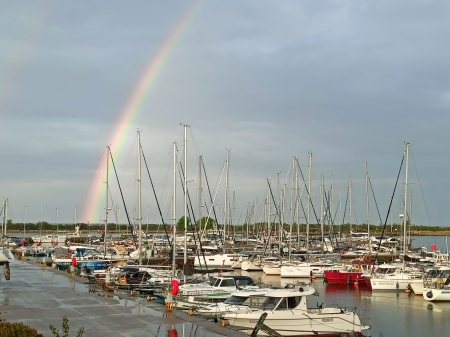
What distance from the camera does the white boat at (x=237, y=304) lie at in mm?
29141

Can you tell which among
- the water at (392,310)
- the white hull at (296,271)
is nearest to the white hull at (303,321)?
the water at (392,310)

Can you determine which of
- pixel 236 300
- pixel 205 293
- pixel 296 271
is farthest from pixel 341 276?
pixel 236 300

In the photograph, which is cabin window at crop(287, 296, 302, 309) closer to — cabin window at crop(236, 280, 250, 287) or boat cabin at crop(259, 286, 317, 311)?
boat cabin at crop(259, 286, 317, 311)

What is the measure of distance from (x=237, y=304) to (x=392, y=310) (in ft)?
59.5

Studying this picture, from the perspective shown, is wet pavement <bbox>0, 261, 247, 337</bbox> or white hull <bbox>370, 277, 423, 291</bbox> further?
white hull <bbox>370, 277, 423, 291</bbox>

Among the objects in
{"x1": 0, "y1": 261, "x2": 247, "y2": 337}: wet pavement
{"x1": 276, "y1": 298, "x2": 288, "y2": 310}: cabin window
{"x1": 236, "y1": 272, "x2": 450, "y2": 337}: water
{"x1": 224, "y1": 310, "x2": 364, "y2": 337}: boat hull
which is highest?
{"x1": 276, "y1": 298, "x2": 288, "y2": 310}: cabin window

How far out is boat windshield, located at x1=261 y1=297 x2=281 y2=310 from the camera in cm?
2866

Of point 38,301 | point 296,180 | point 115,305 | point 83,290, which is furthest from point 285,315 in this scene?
point 296,180

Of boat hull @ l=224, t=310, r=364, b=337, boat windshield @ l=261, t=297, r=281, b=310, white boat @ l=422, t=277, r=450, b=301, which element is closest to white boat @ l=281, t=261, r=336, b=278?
white boat @ l=422, t=277, r=450, b=301

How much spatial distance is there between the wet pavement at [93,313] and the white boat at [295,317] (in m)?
2.77

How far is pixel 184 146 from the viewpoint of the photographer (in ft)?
165

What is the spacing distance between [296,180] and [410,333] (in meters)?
44.9

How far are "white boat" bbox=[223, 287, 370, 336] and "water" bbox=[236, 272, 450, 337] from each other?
12.1 feet

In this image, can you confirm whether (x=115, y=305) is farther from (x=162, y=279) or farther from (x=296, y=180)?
(x=296, y=180)
